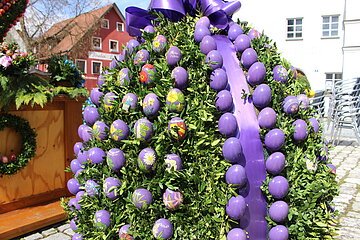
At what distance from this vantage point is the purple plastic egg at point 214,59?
145 cm

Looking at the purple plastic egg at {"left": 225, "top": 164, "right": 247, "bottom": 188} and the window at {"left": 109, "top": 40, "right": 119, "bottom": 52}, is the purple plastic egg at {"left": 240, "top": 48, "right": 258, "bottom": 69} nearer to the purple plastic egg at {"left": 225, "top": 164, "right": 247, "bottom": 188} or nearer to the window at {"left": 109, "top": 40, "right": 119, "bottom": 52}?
the purple plastic egg at {"left": 225, "top": 164, "right": 247, "bottom": 188}

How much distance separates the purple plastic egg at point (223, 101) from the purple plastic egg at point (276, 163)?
245 millimetres

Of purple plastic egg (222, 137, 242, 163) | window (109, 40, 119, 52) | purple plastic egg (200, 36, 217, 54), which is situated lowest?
purple plastic egg (222, 137, 242, 163)

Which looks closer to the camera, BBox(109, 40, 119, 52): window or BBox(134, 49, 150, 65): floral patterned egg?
BBox(134, 49, 150, 65): floral patterned egg

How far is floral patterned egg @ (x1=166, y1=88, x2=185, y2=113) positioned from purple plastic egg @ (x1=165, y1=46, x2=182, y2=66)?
0.39 feet

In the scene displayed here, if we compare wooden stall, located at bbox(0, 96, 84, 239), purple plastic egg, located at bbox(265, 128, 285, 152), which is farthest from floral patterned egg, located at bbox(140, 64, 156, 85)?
wooden stall, located at bbox(0, 96, 84, 239)

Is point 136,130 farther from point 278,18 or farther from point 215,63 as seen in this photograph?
point 278,18

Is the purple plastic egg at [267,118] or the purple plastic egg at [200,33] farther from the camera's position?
the purple plastic egg at [200,33]

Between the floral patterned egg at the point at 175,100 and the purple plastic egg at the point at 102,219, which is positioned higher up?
the floral patterned egg at the point at 175,100

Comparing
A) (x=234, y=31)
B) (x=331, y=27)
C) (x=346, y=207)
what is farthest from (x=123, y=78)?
(x=331, y=27)

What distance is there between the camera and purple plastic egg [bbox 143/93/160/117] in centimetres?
137

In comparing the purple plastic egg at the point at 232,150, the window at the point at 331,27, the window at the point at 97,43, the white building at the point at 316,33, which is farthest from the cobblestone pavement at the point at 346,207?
the window at the point at 97,43

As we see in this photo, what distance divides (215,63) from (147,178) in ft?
1.67

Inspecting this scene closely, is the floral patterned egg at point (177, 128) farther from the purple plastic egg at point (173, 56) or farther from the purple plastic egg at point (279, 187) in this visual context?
the purple plastic egg at point (279, 187)
